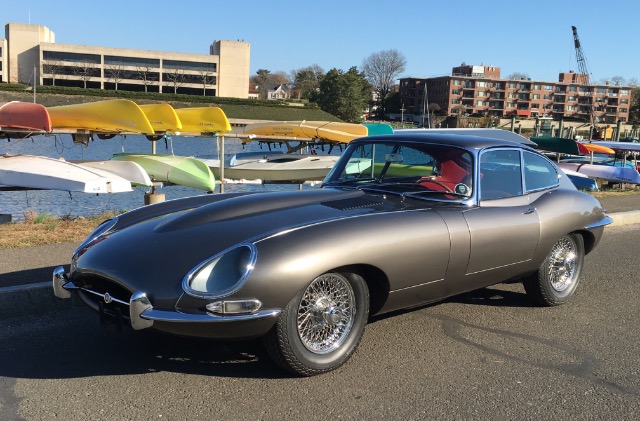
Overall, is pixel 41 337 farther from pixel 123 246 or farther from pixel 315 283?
pixel 315 283

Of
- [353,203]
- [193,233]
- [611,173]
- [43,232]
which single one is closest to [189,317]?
[193,233]

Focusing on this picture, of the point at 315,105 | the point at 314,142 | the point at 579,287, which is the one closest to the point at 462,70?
the point at 315,105

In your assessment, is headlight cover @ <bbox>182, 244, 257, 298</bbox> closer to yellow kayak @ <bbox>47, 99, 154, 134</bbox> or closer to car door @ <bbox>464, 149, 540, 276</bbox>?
car door @ <bbox>464, 149, 540, 276</bbox>

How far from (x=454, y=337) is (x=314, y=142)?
16.1 m

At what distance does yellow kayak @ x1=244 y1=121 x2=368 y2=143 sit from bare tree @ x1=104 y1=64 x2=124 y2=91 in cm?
8445

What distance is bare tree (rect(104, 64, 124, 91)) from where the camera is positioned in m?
97.9

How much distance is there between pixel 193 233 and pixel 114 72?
337ft

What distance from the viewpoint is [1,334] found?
4387 mm

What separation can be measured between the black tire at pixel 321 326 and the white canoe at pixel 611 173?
58.1 feet

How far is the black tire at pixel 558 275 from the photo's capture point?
205 inches

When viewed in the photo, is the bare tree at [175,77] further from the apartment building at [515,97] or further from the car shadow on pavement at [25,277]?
the car shadow on pavement at [25,277]

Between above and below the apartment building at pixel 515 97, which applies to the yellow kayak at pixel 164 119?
below

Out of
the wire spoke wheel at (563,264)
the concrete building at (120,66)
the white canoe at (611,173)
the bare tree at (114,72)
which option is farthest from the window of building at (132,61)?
the wire spoke wheel at (563,264)

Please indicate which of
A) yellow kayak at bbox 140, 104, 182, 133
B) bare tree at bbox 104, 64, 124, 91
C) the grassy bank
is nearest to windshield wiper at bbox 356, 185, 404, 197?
the grassy bank
